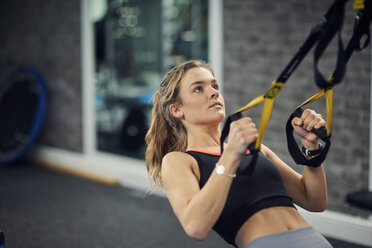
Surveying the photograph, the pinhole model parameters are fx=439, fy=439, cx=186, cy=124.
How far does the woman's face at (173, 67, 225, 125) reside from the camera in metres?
1.56

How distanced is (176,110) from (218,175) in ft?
1.54

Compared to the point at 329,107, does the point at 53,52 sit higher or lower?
lower

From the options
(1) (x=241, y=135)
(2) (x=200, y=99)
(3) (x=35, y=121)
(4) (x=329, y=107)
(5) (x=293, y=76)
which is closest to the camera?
(1) (x=241, y=135)

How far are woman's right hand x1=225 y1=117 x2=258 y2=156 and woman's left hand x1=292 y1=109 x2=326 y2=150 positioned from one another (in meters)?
0.32

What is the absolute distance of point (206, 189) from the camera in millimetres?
1288

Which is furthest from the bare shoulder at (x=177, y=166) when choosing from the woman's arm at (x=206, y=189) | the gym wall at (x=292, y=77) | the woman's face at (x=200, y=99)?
the gym wall at (x=292, y=77)

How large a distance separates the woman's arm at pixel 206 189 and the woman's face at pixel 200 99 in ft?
0.79

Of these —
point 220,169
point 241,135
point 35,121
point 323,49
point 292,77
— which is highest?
point 323,49

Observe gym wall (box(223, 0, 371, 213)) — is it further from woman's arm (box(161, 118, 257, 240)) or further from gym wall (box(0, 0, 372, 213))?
woman's arm (box(161, 118, 257, 240))

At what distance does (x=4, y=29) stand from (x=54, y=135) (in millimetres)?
1543

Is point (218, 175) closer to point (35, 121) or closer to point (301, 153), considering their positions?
point (301, 153)

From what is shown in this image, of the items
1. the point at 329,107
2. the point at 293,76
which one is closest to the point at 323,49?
the point at 329,107

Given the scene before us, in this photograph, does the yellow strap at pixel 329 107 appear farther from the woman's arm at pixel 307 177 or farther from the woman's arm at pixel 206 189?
the woman's arm at pixel 206 189

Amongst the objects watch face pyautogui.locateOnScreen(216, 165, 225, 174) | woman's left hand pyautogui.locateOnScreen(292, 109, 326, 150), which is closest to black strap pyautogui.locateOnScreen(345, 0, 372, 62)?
woman's left hand pyautogui.locateOnScreen(292, 109, 326, 150)
